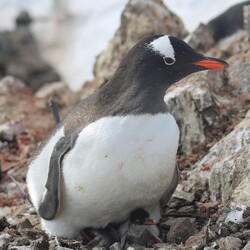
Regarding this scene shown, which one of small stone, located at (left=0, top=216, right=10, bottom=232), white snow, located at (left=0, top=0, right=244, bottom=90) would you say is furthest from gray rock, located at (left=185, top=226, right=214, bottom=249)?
white snow, located at (left=0, top=0, right=244, bottom=90)

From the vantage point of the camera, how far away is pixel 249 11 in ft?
22.8

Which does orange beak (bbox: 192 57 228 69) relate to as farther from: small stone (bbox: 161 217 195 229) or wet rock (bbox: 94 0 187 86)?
wet rock (bbox: 94 0 187 86)

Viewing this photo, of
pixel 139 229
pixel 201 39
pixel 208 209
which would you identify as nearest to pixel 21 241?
pixel 139 229

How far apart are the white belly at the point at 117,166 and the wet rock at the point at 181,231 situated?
10.7 inches

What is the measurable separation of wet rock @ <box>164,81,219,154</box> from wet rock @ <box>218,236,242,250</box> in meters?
2.01

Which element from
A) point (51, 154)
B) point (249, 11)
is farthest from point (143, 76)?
point (249, 11)

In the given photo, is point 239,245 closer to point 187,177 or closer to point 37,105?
point 187,177

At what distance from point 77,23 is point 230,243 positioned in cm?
1187

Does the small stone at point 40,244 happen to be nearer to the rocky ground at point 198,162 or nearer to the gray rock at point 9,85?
the rocky ground at point 198,162

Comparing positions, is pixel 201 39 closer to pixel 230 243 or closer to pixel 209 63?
pixel 209 63

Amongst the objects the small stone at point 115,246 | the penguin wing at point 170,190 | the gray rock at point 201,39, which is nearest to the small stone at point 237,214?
the penguin wing at point 170,190

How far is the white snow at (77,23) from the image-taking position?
11.1 meters

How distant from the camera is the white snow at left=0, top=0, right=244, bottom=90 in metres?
11.1

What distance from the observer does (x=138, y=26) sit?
7809mm
